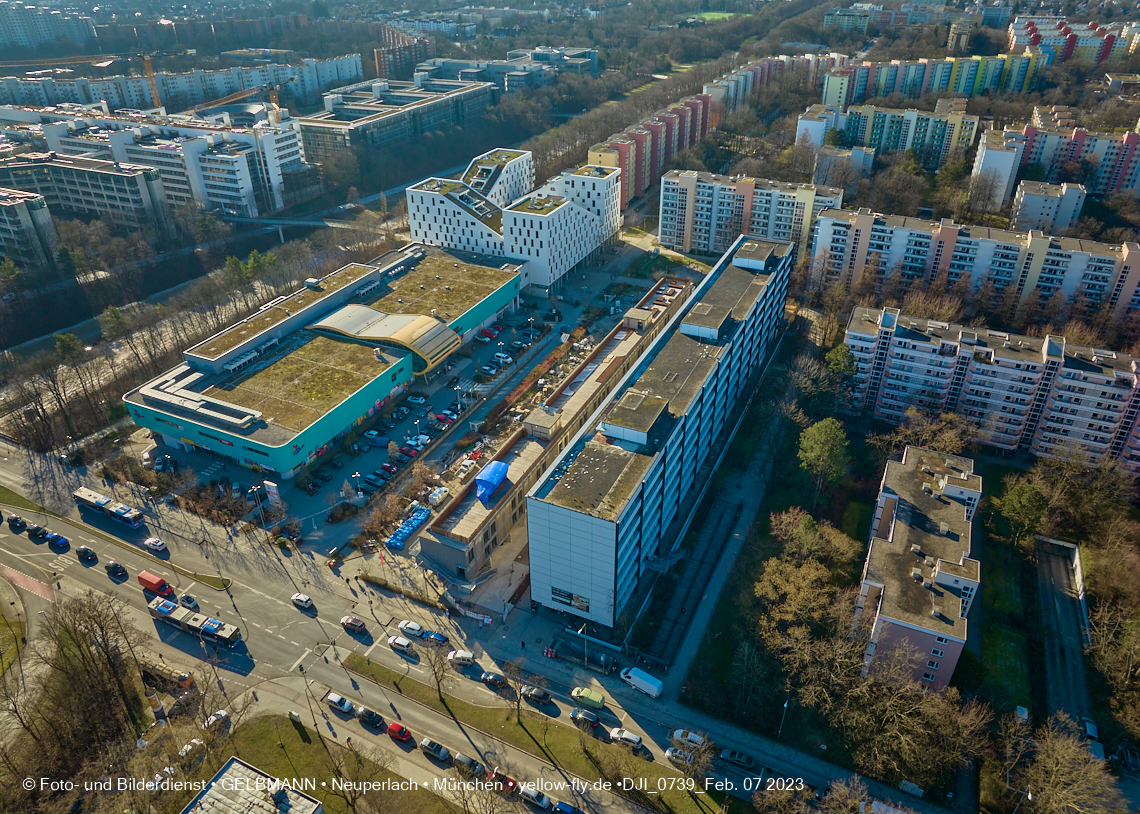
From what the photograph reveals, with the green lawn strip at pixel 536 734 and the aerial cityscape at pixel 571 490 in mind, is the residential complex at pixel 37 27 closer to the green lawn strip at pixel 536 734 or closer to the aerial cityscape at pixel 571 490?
the aerial cityscape at pixel 571 490

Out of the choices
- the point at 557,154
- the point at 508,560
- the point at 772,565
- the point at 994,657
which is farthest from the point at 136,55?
the point at 994,657

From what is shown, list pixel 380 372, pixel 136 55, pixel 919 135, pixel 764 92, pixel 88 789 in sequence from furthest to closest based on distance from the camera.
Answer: pixel 136 55 < pixel 764 92 < pixel 919 135 < pixel 380 372 < pixel 88 789

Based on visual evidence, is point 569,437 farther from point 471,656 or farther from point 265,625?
point 265,625

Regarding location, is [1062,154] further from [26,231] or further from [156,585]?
[26,231]

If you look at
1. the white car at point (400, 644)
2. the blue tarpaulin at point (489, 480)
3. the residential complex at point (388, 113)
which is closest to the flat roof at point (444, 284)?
the blue tarpaulin at point (489, 480)

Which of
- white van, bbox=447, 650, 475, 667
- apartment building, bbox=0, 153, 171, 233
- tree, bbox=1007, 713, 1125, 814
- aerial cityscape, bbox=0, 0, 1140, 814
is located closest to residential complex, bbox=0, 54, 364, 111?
aerial cityscape, bbox=0, 0, 1140, 814

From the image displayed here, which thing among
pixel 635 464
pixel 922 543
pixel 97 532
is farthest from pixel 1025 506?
pixel 97 532

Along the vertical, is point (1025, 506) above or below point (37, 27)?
below

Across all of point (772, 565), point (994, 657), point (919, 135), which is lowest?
point (994, 657)
